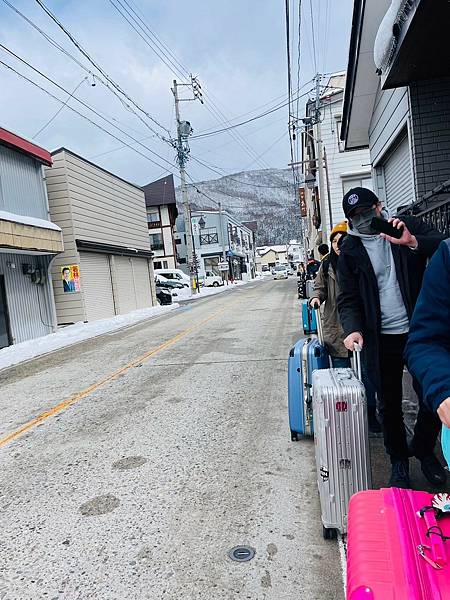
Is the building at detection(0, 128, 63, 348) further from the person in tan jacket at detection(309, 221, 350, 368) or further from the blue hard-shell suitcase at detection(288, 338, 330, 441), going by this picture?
the blue hard-shell suitcase at detection(288, 338, 330, 441)

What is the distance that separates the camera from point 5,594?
2.73 m

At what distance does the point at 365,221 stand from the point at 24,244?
14001 mm

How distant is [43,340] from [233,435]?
1229 cm

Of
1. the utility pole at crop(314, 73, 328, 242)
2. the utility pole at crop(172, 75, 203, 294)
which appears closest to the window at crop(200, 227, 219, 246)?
the utility pole at crop(172, 75, 203, 294)

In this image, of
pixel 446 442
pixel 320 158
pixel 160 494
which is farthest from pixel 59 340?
pixel 446 442

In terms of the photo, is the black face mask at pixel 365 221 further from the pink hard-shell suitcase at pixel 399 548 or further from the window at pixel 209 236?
the window at pixel 209 236

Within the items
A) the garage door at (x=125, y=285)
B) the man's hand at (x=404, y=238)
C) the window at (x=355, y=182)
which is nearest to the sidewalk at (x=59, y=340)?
the garage door at (x=125, y=285)

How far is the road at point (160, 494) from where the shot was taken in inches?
108

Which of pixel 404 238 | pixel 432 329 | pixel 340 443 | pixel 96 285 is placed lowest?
pixel 340 443

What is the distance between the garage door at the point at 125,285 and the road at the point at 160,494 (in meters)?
16.6

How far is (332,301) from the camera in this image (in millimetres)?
4758

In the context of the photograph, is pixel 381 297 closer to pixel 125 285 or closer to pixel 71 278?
pixel 71 278

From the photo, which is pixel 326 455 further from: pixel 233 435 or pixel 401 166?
pixel 401 166

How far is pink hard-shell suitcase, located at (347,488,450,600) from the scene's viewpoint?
1.41 metres
